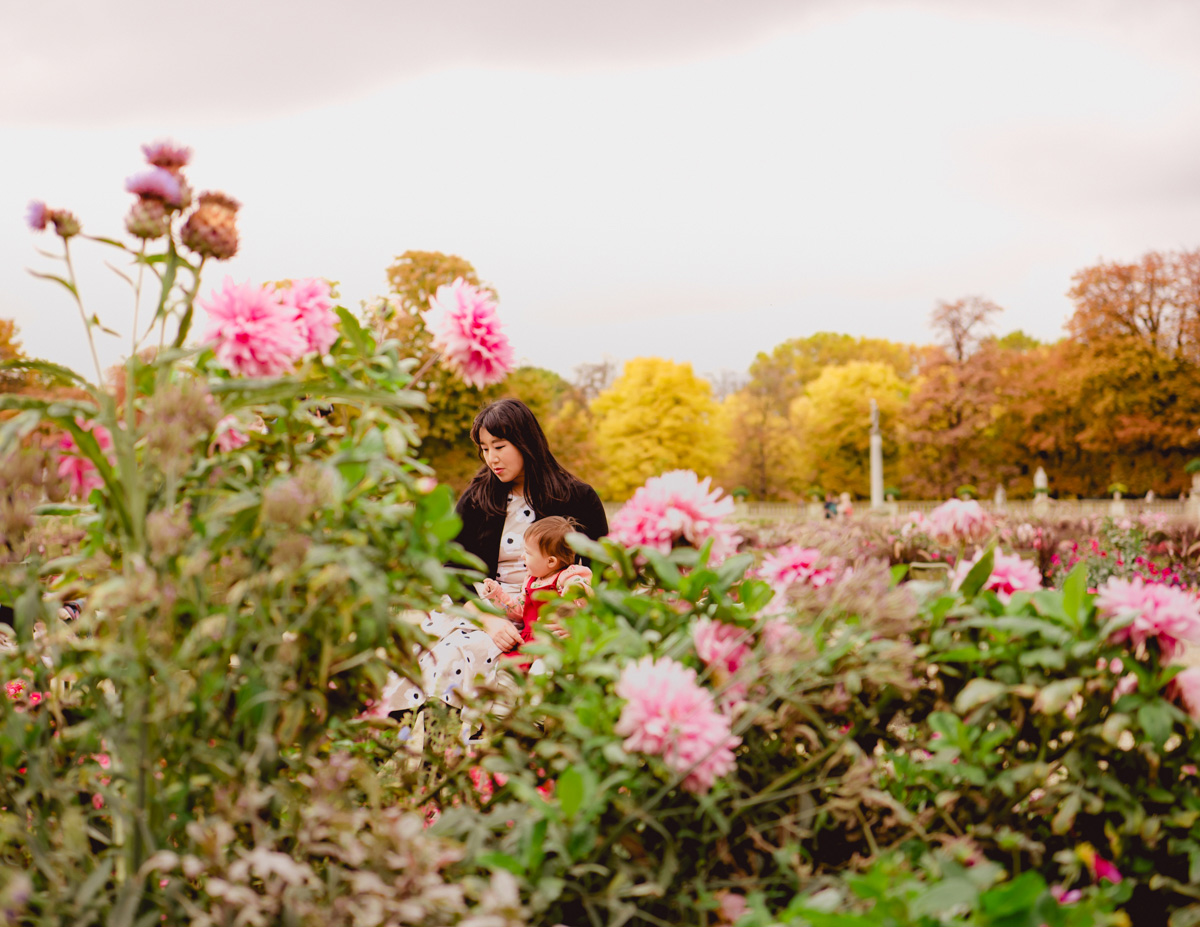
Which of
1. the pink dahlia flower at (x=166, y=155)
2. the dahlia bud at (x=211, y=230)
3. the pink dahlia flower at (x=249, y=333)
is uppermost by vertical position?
the pink dahlia flower at (x=166, y=155)

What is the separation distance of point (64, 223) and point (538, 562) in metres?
2.37

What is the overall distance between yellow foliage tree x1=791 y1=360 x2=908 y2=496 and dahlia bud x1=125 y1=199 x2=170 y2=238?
4115 cm

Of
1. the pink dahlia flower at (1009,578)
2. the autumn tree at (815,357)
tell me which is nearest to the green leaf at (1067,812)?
the pink dahlia flower at (1009,578)

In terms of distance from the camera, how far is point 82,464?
1.58m

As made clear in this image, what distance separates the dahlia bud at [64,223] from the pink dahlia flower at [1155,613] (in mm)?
1853

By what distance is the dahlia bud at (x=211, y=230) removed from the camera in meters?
1.51

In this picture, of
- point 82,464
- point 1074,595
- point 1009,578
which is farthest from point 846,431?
point 82,464

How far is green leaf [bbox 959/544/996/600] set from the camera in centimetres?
186

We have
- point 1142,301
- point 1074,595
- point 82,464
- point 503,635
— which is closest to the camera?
point 82,464

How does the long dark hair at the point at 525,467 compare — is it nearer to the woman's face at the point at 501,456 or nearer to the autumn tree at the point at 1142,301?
the woman's face at the point at 501,456

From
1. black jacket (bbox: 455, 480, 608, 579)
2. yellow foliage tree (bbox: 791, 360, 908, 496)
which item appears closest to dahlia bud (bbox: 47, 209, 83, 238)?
black jacket (bbox: 455, 480, 608, 579)

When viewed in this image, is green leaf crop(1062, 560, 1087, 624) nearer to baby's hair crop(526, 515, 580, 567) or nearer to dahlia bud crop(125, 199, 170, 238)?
dahlia bud crop(125, 199, 170, 238)

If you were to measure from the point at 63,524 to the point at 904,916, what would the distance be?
1.76 metres

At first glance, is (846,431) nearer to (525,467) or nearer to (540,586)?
(525,467)
